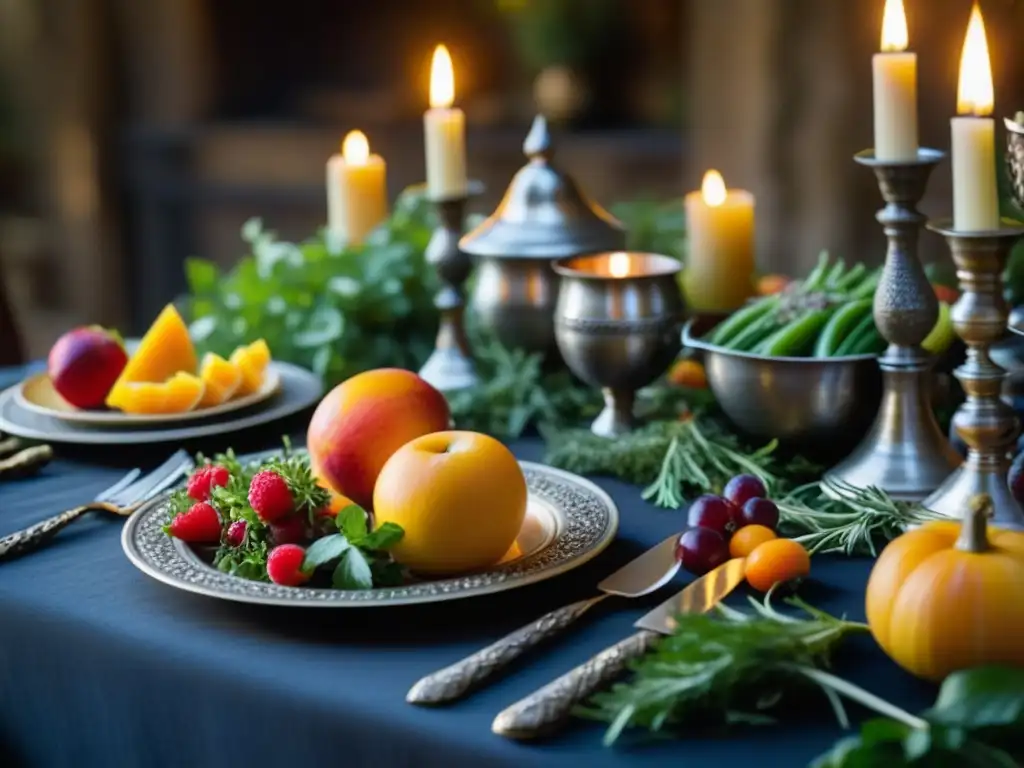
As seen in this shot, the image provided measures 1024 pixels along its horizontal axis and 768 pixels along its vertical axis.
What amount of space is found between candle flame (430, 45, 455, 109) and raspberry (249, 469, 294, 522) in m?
0.66

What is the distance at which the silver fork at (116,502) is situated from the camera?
1.04 m

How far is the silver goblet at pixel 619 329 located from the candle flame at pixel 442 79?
306mm

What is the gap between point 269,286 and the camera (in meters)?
1.59

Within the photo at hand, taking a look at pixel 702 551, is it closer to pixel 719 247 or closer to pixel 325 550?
pixel 325 550

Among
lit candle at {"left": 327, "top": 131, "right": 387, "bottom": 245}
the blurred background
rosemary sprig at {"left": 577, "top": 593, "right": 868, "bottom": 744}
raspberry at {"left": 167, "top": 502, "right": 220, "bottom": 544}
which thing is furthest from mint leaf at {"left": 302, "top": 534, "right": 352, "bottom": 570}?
the blurred background

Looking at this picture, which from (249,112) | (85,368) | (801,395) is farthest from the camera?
(249,112)

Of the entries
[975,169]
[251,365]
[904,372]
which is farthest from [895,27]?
[251,365]

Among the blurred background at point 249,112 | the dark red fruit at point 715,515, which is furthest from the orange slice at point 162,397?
the blurred background at point 249,112

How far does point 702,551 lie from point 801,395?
257mm

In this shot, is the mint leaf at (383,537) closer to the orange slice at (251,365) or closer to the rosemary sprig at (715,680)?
the rosemary sprig at (715,680)

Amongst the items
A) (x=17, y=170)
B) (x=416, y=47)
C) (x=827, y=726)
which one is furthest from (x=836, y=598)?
(x=17, y=170)

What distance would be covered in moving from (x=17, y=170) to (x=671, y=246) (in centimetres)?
343

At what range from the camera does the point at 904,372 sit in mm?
1083

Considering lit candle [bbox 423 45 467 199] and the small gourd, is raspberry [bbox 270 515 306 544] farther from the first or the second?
lit candle [bbox 423 45 467 199]
